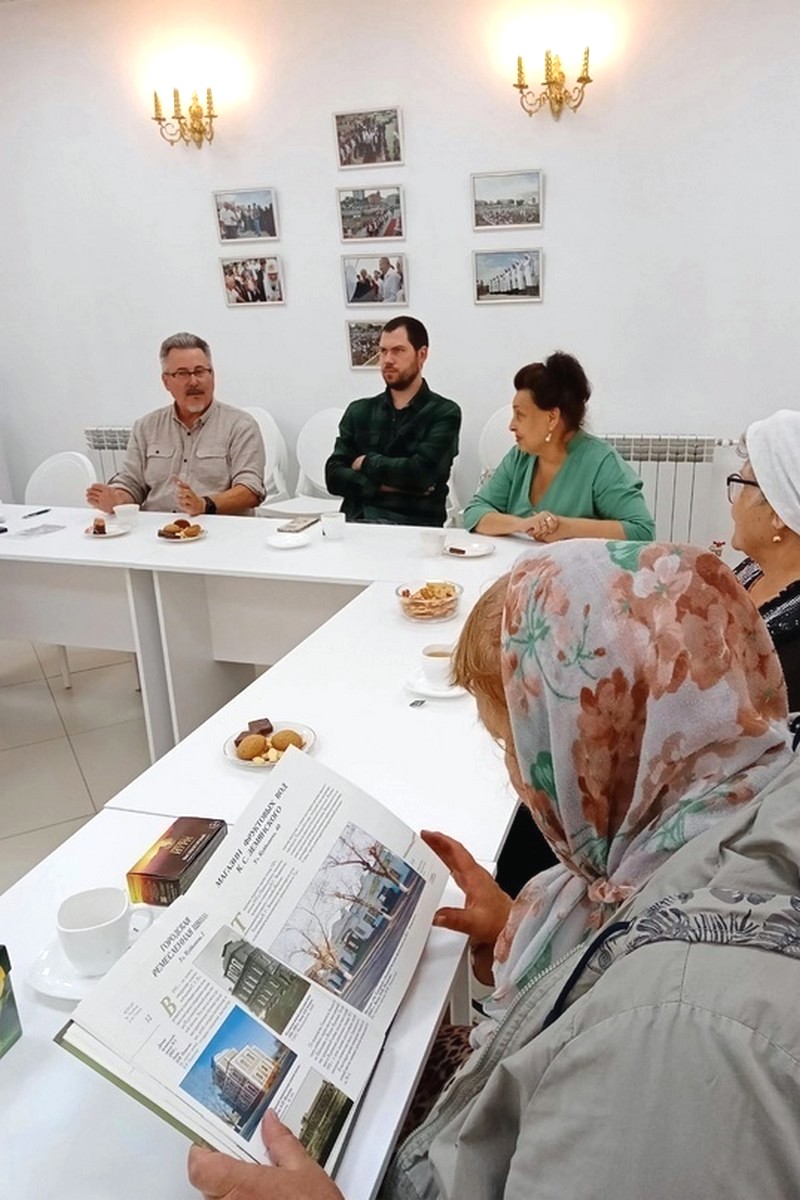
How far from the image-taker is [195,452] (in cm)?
348

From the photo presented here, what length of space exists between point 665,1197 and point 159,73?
493cm

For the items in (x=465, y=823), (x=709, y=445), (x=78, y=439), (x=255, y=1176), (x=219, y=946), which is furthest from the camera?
(x=78, y=439)

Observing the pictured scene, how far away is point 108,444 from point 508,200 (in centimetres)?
251

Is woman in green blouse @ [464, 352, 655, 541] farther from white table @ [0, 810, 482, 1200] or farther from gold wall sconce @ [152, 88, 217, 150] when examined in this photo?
gold wall sconce @ [152, 88, 217, 150]

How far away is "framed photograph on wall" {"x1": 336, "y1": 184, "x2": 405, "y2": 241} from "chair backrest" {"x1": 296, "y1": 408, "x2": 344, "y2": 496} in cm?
85

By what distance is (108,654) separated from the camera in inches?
161

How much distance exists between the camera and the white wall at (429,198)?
143 inches

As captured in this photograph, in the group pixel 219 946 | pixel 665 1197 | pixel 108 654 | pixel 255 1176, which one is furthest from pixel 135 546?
pixel 665 1197

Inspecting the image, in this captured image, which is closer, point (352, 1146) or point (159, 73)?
point (352, 1146)

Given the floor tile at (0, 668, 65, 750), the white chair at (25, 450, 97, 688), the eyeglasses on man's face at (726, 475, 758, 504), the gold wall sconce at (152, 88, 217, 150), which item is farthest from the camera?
the gold wall sconce at (152, 88, 217, 150)

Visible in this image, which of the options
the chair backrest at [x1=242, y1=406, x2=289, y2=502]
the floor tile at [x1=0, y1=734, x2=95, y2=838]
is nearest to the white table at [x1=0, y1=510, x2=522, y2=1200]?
the floor tile at [x1=0, y1=734, x2=95, y2=838]

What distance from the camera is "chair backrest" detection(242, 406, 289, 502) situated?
450 cm

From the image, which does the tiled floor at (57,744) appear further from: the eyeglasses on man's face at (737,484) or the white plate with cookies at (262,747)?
the eyeglasses on man's face at (737,484)

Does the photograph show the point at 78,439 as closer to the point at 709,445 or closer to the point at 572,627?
the point at 709,445
